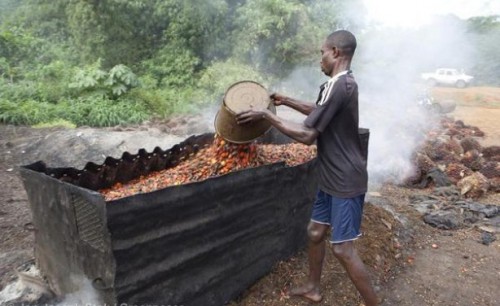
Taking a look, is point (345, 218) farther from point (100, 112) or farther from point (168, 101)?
point (168, 101)

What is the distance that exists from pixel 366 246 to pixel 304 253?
675mm

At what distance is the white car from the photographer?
28.6 metres

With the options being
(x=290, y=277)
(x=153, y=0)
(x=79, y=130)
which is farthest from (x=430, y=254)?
(x=153, y=0)

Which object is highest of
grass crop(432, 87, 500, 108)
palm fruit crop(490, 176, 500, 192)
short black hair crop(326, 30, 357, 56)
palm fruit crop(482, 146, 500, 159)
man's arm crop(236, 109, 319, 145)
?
short black hair crop(326, 30, 357, 56)

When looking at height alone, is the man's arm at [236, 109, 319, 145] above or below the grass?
above

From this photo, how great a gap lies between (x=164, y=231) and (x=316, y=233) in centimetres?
127

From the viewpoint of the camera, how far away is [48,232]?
119 inches

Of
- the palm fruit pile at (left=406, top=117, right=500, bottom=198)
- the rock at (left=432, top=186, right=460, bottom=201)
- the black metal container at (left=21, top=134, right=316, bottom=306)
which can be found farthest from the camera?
the palm fruit pile at (left=406, top=117, right=500, bottom=198)

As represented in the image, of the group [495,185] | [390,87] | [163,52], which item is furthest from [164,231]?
[390,87]

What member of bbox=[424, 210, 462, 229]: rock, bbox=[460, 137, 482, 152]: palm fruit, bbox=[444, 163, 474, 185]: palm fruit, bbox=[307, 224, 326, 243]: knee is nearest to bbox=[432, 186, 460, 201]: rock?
bbox=[444, 163, 474, 185]: palm fruit

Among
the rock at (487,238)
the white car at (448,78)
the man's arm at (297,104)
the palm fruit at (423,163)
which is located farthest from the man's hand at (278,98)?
the white car at (448,78)

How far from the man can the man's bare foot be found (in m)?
0.47

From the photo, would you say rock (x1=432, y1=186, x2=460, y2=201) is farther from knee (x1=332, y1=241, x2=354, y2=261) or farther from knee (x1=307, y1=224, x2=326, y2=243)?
knee (x1=332, y1=241, x2=354, y2=261)

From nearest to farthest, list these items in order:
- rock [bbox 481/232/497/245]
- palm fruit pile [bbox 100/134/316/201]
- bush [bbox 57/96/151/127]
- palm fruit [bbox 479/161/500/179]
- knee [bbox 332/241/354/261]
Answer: knee [bbox 332/241/354/261] < palm fruit pile [bbox 100/134/316/201] < rock [bbox 481/232/497/245] < palm fruit [bbox 479/161/500/179] < bush [bbox 57/96/151/127]
